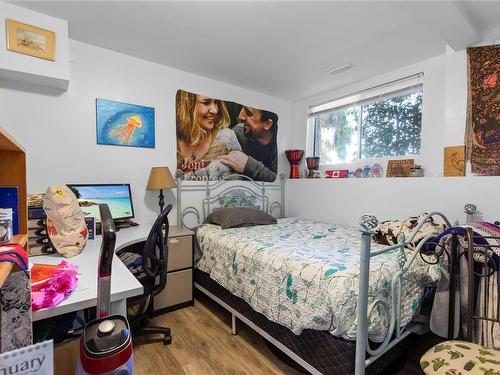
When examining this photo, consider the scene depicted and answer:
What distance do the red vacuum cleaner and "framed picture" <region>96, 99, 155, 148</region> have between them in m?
1.86

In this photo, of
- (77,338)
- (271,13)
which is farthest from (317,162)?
(77,338)

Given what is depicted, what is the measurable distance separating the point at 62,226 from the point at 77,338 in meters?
0.82

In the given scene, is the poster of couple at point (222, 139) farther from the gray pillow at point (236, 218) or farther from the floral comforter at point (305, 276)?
the floral comforter at point (305, 276)

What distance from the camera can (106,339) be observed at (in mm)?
775

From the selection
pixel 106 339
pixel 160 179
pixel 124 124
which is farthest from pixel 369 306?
Result: pixel 124 124

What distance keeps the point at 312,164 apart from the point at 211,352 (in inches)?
98.4

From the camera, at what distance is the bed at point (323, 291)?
1.22 metres

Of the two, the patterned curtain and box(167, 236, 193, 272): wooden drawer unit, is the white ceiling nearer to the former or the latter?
the patterned curtain

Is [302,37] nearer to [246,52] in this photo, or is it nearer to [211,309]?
[246,52]

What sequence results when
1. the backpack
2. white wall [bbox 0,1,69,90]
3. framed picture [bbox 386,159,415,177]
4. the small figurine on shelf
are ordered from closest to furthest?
the backpack < white wall [bbox 0,1,69,90] < framed picture [bbox 386,159,415,177] < the small figurine on shelf

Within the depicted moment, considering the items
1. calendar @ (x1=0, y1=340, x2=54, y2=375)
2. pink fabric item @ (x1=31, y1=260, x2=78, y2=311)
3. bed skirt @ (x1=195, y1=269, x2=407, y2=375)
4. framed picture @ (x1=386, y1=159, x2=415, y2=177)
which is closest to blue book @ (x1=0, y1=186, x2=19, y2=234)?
pink fabric item @ (x1=31, y1=260, x2=78, y2=311)

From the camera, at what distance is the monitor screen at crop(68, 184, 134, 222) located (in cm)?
220

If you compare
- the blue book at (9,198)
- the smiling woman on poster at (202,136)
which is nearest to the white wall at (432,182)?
the smiling woman on poster at (202,136)

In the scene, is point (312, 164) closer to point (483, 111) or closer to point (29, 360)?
point (483, 111)
